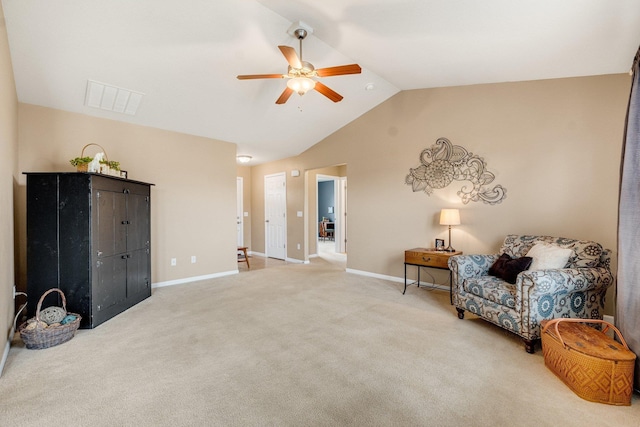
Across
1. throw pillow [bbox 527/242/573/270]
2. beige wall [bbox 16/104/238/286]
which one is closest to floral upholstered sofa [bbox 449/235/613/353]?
throw pillow [bbox 527/242/573/270]

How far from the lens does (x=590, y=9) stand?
2146 millimetres

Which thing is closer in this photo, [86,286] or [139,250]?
[86,286]

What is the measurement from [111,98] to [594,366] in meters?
5.25

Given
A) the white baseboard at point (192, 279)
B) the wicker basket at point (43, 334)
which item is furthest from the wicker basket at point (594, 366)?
the white baseboard at point (192, 279)

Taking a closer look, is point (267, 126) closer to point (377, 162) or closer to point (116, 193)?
point (377, 162)

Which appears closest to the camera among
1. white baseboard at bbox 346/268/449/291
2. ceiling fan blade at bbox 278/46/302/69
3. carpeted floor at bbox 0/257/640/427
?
carpeted floor at bbox 0/257/640/427

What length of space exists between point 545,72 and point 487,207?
5.56ft

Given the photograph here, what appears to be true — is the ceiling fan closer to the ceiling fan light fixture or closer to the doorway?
the ceiling fan light fixture

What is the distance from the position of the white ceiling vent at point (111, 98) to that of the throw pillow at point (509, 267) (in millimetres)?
4698

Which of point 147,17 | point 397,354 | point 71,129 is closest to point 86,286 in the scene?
point 71,129

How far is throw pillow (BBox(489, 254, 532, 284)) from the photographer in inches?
113

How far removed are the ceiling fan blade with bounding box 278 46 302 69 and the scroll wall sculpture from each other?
8.72 feet

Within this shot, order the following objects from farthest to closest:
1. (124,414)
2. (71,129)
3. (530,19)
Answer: (71,129) → (530,19) → (124,414)

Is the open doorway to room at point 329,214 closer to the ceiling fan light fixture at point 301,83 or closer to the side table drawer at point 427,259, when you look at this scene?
the side table drawer at point 427,259
